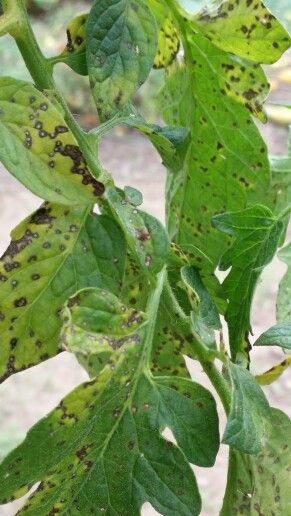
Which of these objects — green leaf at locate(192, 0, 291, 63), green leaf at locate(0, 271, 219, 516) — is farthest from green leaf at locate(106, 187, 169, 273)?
green leaf at locate(192, 0, 291, 63)

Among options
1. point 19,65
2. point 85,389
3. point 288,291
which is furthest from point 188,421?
point 19,65

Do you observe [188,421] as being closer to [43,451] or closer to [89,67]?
[43,451]

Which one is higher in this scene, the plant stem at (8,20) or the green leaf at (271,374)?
the plant stem at (8,20)

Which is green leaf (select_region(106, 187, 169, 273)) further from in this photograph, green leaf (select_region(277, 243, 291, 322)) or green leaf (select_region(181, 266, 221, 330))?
green leaf (select_region(277, 243, 291, 322))

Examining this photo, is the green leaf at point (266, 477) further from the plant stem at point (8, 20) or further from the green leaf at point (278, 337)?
the plant stem at point (8, 20)

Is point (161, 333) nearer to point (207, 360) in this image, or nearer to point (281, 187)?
point (207, 360)

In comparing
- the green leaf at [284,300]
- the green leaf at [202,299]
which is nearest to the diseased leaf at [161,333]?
the green leaf at [202,299]
